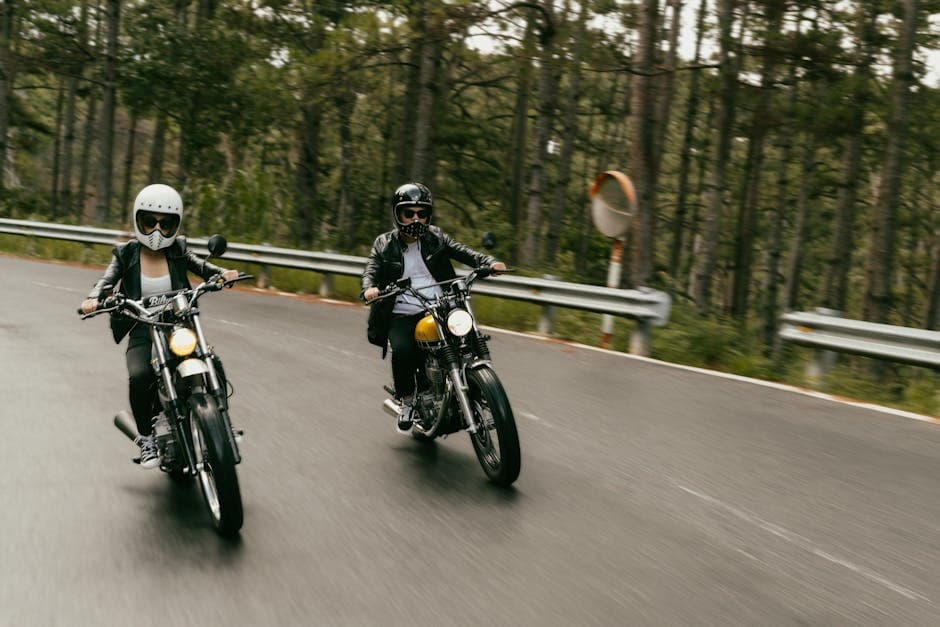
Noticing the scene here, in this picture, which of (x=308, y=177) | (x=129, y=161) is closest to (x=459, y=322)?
(x=308, y=177)

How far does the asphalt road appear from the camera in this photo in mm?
4195

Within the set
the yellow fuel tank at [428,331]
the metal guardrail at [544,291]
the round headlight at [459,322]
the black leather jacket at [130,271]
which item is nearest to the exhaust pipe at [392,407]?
the yellow fuel tank at [428,331]

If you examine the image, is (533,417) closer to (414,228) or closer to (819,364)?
(414,228)

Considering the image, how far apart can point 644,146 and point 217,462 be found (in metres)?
12.2

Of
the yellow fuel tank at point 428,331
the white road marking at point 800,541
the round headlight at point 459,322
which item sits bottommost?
the white road marking at point 800,541

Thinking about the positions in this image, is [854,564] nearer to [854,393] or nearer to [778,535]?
[778,535]

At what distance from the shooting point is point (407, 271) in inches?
276

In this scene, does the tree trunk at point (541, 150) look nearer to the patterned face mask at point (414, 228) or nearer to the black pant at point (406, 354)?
the patterned face mask at point (414, 228)

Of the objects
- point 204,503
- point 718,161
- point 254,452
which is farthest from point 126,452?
point 718,161

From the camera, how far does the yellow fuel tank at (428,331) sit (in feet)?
21.2

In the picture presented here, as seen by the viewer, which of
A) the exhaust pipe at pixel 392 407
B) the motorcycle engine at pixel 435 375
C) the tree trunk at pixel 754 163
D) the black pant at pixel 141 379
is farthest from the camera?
the tree trunk at pixel 754 163

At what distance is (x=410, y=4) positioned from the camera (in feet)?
68.6

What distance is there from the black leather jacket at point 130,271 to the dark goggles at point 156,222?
0.21 meters

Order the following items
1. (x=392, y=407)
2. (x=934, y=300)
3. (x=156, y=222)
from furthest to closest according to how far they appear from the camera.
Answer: (x=934, y=300), (x=392, y=407), (x=156, y=222)
